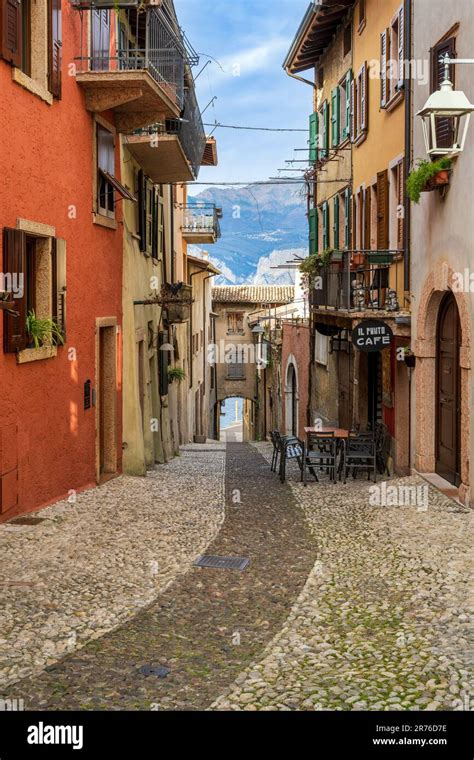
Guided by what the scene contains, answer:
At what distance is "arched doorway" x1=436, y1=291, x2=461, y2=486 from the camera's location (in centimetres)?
1246

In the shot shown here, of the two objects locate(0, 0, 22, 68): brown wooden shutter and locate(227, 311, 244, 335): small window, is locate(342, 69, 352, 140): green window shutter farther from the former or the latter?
locate(227, 311, 244, 335): small window

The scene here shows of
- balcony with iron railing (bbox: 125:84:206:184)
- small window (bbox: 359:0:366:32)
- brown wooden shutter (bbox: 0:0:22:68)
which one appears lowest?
brown wooden shutter (bbox: 0:0:22:68)

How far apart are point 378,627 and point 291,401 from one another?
23690mm

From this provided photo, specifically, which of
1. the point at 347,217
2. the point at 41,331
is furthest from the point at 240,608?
the point at 347,217

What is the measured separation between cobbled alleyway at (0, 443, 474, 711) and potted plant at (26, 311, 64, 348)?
7.12 ft

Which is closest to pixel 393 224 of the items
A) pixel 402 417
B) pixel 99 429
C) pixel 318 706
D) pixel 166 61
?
pixel 402 417

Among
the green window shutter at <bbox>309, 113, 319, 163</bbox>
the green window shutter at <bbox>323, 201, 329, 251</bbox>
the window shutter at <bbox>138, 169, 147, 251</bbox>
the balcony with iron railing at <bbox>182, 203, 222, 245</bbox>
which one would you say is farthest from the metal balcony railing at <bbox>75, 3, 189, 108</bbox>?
the balcony with iron railing at <bbox>182, 203, 222, 245</bbox>

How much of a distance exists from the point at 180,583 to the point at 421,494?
17.9 ft

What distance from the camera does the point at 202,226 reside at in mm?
30578

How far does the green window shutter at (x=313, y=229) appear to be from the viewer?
25734 mm

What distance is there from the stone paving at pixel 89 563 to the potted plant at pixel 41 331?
2150 mm

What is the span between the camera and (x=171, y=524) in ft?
35.5

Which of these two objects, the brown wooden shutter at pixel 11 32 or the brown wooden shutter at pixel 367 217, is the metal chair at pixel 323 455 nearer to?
the brown wooden shutter at pixel 367 217
